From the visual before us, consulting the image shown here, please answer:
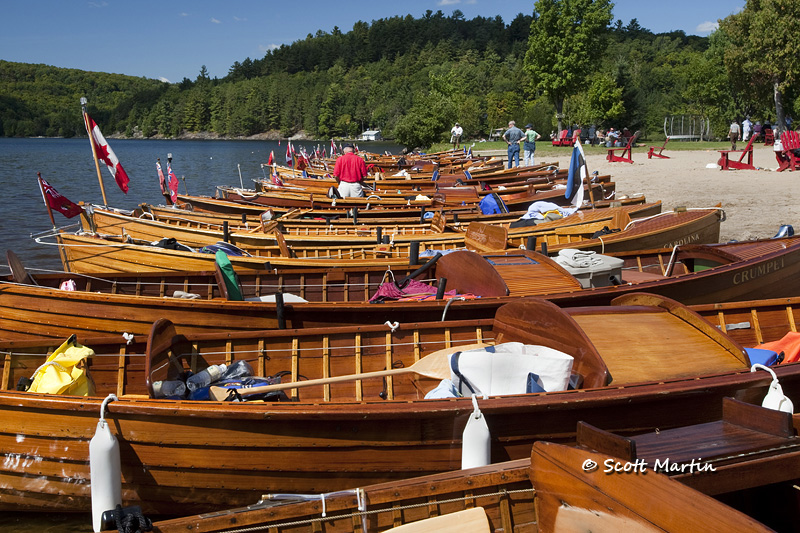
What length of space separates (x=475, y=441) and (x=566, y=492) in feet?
3.61

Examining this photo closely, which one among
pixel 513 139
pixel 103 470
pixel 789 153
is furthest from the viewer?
pixel 513 139

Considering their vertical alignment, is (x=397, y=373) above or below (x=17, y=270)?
below

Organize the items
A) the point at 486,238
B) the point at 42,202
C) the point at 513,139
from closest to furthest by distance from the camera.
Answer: the point at 486,238 → the point at 513,139 → the point at 42,202

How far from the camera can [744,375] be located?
16.4 ft

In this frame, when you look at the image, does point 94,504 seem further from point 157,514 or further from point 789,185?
point 789,185

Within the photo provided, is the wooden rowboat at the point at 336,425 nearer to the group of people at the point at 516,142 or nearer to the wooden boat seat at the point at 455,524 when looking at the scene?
the wooden boat seat at the point at 455,524

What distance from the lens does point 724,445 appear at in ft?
11.9

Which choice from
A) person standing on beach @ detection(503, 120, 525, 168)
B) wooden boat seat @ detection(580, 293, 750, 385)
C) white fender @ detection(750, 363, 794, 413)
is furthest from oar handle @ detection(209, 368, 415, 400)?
person standing on beach @ detection(503, 120, 525, 168)

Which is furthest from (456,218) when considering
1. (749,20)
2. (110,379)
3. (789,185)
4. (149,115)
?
(149,115)

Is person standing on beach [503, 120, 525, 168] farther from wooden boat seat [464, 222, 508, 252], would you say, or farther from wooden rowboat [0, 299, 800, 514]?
wooden rowboat [0, 299, 800, 514]

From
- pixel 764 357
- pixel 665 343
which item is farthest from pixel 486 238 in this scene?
pixel 764 357

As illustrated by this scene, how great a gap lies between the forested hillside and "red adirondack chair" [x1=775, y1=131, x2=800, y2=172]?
24260 mm

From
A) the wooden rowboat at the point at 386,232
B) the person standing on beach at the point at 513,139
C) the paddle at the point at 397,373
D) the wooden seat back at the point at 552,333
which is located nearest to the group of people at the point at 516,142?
the person standing on beach at the point at 513,139

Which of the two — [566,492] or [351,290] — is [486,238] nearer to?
[351,290]
